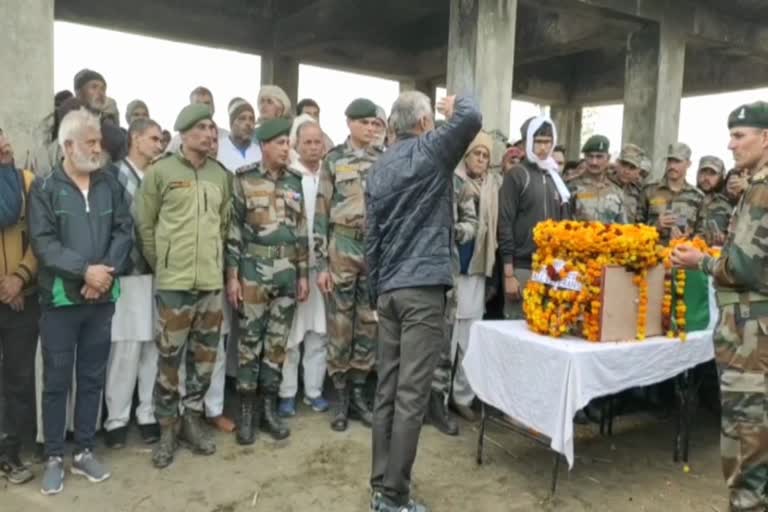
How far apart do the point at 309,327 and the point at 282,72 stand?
7335mm

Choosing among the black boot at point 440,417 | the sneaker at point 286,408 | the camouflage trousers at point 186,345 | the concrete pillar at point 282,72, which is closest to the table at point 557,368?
the black boot at point 440,417

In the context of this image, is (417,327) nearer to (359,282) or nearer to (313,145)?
(359,282)

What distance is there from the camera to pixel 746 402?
2705 mm

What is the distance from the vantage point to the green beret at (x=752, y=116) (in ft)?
8.95

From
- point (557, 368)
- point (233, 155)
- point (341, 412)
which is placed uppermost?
point (233, 155)

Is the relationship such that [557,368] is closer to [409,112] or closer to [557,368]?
[557,368]

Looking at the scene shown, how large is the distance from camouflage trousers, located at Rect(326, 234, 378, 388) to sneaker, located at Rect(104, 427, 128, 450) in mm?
1356

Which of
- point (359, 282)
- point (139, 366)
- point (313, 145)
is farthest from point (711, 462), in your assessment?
point (139, 366)

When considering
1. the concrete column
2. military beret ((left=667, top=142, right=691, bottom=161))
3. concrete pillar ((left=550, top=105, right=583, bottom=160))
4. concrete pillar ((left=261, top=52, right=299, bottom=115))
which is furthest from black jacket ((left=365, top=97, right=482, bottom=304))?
concrete pillar ((left=550, top=105, right=583, bottom=160))

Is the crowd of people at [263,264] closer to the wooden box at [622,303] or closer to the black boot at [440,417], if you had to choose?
the black boot at [440,417]

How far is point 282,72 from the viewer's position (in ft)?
35.2

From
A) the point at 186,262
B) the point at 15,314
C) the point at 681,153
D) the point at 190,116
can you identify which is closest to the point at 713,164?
the point at 681,153

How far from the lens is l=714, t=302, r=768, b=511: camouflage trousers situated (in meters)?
2.68

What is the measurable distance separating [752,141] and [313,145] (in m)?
2.73
